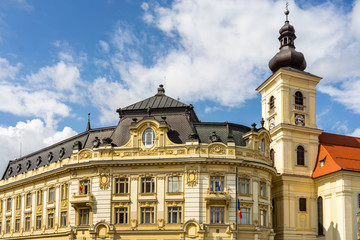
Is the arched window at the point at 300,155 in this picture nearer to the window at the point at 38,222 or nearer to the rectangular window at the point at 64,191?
the rectangular window at the point at 64,191

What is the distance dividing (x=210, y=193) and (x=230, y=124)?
868cm

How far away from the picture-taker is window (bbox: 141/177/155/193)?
5427 cm

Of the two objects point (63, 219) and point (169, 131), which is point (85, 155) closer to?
point (63, 219)

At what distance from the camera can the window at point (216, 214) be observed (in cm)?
5284

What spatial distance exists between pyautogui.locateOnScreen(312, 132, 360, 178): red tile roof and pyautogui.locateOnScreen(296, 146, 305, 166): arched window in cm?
187

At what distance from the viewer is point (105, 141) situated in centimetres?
5641

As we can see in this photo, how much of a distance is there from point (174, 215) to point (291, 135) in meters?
23.3

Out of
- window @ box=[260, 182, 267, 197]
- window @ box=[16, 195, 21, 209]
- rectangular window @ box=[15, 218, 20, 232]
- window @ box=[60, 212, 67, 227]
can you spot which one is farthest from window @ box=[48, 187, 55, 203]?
window @ box=[260, 182, 267, 197]

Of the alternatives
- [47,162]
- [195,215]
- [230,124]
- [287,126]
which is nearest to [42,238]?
[47,162]

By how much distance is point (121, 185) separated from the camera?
180 feet

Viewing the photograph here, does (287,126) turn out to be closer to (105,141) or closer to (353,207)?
(353,207)

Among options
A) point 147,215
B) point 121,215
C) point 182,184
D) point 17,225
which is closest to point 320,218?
point 182,184

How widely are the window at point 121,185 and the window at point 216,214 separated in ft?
30.0

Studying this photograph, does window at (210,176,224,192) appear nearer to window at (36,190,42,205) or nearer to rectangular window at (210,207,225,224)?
rectangular window at (210,207,225,224)
